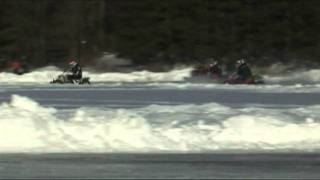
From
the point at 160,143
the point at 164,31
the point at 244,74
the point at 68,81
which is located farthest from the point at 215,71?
the point at 160,143

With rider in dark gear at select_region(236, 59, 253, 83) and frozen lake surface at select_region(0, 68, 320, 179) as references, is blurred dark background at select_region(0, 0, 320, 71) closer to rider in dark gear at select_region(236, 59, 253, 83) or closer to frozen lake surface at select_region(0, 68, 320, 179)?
rider in dark gear at select_region(236, 59, 253, 83)

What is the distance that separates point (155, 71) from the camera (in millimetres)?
41875

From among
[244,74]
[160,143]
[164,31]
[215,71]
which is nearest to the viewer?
[160,143]

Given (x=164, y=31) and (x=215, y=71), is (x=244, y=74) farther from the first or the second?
(x=164, y=31)

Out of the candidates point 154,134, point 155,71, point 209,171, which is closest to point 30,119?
point 154,134

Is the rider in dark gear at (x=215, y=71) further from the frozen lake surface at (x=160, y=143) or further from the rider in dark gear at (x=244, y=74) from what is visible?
the frozen lake surface at (x=160, y=143)

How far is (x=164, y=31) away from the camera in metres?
46.0

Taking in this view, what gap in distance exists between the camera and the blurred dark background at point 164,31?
45.0 metres

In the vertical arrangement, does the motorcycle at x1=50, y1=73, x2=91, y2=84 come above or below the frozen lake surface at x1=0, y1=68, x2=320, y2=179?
above

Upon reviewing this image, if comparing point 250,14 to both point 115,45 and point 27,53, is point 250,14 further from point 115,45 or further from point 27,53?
point 27,53

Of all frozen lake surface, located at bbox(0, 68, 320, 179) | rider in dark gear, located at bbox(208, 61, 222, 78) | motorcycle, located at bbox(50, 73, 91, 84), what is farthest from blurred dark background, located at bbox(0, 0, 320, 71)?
frozen lake surface, located at bbox(0, 68, 320, 179)

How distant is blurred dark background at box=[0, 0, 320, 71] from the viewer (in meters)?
45.0

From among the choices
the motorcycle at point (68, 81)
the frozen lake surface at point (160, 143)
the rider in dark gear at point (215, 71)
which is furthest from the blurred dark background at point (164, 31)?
the frozen lake surface at point (160, 143)

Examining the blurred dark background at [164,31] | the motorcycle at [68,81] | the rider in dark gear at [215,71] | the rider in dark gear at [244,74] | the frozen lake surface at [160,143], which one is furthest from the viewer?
the blurred dark background at [164,31]
